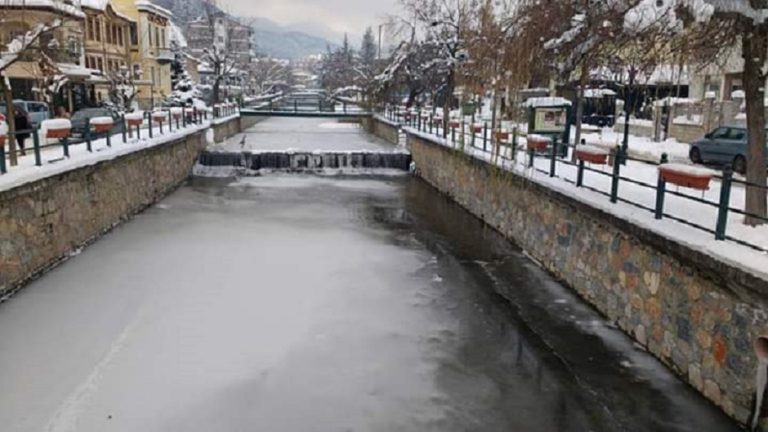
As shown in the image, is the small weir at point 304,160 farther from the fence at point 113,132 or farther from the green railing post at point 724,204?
the green railing post at point 724,204

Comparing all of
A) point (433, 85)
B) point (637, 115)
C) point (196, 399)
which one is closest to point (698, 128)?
point (637, 115)

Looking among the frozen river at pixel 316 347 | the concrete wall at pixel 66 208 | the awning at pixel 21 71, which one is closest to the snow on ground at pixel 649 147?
the frozen river at pixel 316 347

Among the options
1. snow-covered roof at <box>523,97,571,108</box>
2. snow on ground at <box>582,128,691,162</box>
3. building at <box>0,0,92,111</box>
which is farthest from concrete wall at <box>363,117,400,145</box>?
snow-covered roof at <box>523,97,571,108</box>

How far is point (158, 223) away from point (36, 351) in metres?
7.74

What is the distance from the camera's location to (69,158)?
12.4 m

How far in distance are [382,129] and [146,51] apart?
22.6 meters

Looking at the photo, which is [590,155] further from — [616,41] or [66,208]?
[66,208]

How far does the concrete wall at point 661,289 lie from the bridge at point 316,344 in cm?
24

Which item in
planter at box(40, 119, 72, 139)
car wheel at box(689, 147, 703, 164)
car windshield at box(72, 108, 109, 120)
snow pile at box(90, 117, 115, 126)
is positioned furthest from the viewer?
car windshield at box(72, 108, 109, 120)

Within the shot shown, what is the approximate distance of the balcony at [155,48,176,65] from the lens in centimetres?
5167

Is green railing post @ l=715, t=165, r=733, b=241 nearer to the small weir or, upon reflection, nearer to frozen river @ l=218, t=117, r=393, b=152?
the small weir

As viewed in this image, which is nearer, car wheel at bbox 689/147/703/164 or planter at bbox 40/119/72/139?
planter at bbox 40/119/72/139

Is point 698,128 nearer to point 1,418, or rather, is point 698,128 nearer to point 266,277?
point 266,277

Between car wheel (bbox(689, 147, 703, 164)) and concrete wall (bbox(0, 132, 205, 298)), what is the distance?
15402mm
